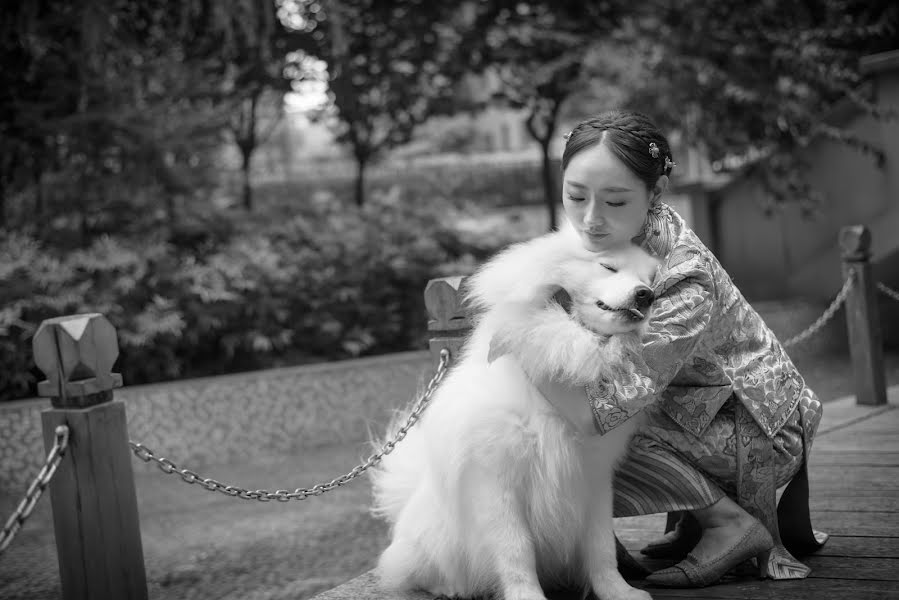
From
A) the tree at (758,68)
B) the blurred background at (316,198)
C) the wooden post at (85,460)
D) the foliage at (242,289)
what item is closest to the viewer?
the wooden post at (85,460)

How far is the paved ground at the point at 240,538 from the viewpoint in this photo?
3383mm

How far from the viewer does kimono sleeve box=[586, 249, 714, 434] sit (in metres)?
1.79

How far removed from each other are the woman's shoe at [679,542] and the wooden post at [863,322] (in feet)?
7.86

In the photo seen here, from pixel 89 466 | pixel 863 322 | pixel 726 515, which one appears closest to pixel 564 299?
pixel 726 515

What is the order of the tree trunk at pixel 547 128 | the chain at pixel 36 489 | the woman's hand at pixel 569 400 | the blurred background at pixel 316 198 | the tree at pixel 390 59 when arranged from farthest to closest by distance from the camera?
the tree trunk at pixel 547 128 < the tree at pixel 390 59 < the blurred background at pixel 316 198 < the woman's hand at pixel 569 400 < the chain at pixel 36 489

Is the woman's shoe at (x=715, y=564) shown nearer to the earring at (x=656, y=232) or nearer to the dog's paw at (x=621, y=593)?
the dog's paw at (x=621, y=593)

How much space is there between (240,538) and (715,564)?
2.54 metres

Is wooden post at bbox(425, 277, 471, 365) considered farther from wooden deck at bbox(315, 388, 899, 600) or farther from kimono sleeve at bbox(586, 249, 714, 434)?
kimono sleeve at bbox(586, 249, 714, 434)

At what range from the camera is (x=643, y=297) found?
5.56 feet

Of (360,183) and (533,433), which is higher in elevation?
(360,183)

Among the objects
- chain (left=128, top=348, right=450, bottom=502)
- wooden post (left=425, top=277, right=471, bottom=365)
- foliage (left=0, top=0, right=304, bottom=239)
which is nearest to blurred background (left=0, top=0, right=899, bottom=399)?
foliage (left=0, top=0, right=304, bottom=239)

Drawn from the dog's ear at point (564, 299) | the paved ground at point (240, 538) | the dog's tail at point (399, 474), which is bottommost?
the paved ground at point (240, 538)

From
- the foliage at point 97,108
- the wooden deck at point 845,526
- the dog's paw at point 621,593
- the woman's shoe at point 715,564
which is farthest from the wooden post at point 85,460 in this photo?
the foliage at point 97,108

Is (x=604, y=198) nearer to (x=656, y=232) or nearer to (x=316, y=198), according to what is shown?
(x=656, y=232)
